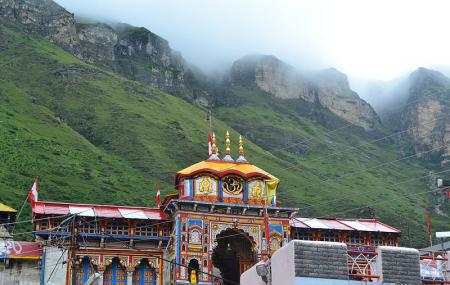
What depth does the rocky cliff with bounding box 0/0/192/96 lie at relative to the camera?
168 meters

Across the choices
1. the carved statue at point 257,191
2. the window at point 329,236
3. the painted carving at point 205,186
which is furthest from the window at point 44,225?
the window at point 329,236

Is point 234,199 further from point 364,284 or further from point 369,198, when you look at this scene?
point 369,198

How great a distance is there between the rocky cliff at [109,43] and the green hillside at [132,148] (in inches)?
394

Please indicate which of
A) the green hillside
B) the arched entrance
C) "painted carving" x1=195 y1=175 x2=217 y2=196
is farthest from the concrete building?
the green hillside

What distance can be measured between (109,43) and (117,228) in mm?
147718

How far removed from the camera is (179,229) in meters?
38.8

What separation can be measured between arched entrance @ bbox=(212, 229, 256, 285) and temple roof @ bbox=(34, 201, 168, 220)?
4047 mm

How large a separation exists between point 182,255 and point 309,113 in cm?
16025

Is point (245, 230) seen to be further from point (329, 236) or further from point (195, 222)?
point (329, 236)

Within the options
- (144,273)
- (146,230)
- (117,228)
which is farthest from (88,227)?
(144,273)

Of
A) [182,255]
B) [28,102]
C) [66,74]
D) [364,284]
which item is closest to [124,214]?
[182,255]

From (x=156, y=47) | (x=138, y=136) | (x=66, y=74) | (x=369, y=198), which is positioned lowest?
(x=369, y=198)

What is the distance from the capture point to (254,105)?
605ft

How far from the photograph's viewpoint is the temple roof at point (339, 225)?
42.5 meters
